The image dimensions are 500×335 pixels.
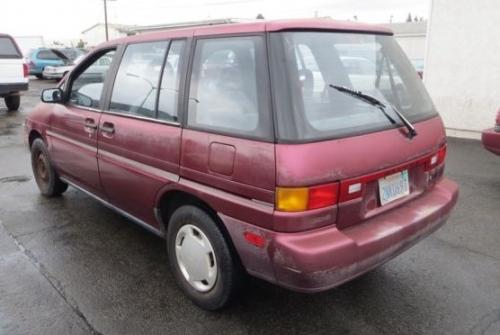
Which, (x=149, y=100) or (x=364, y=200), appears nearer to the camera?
(x=364, y=200)

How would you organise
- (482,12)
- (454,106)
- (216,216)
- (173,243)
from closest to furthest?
(216,216)
(173,243)
(482,12)
(454,106)

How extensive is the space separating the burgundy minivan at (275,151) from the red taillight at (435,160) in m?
0.01

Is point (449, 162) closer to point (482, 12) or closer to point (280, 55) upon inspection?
point (482, 12)

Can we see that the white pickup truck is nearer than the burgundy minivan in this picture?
No

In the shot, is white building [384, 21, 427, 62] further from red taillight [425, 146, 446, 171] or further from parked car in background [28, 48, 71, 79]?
red taillight [425, 146, 446, 171]

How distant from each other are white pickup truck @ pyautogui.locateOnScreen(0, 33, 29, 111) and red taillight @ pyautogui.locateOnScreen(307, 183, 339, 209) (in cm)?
1205

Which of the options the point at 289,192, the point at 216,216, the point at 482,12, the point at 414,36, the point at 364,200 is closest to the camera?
the point at 289,192

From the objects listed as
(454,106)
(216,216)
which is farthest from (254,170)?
(454,106)

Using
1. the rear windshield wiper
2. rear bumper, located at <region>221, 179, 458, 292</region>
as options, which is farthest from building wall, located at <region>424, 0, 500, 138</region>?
rear bumper, located at <region>221, 179, 458, 292</region>

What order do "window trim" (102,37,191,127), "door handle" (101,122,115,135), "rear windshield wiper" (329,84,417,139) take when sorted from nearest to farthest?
"rear windshield wiper" (329,84,417,139) → "window trim" (102,37,191,127) → "door handle" (101,122,115,135)

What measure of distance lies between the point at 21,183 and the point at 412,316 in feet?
16.4

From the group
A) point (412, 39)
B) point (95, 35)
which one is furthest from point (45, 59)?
point (95, 35)

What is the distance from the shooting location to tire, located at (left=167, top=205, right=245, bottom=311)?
2691 millimetres

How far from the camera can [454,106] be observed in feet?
27.8
